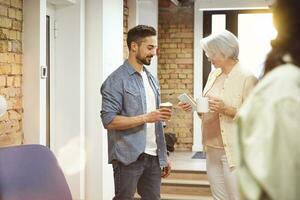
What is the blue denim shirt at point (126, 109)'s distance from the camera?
2803 mm

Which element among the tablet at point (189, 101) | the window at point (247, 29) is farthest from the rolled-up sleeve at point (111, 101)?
the window at point (247, 29)

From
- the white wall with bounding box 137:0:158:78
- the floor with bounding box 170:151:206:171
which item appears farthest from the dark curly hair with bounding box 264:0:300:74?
the white wall with bounding box 137:0:158:78

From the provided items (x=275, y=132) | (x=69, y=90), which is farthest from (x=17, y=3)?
(x=275, y=132)

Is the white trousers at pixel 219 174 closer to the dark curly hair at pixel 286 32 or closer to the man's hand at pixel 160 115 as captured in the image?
the man's hand at pixel 160 115

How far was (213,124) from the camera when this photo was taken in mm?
2928

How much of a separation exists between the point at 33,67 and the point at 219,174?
5.11ft

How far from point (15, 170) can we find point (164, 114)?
1008 mm

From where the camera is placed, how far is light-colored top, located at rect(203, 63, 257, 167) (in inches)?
109

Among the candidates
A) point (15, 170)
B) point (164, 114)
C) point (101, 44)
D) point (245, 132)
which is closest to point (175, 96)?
point (101, 44)

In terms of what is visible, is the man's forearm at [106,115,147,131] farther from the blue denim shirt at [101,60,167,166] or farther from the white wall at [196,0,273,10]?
the white wall at [196,0,273,10]

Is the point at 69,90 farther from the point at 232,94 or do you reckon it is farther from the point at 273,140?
the point at 273,140

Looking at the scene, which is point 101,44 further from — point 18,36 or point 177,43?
point 177,43

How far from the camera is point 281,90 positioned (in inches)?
30.1

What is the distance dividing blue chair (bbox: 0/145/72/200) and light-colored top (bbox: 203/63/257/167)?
106 centimetres
